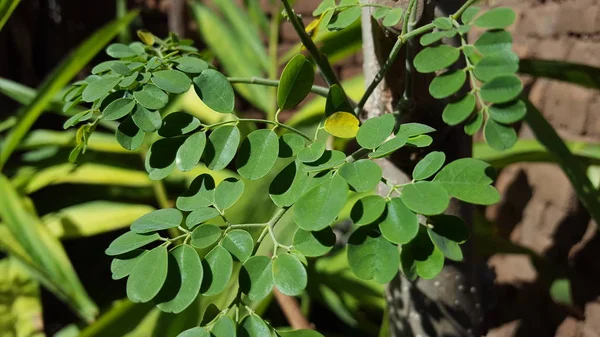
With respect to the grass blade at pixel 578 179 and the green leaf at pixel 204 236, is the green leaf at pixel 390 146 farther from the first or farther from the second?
the grass blade at pixel 578 179

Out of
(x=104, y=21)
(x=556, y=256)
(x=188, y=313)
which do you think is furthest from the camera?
(x=104, y=21)

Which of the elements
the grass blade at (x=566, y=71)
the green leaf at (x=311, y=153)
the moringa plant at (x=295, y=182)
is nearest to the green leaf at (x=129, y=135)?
the moringa plant at (x=295, y=182)

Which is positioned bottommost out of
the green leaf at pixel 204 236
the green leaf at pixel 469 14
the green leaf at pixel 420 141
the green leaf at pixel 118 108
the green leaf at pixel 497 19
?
the green leaf at pixel 204 236

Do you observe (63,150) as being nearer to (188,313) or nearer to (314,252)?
(188,313)

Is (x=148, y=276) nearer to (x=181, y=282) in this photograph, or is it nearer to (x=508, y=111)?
(x=181, y=282)

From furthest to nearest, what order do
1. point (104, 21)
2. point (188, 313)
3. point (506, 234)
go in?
point (104, 21), point (506, 234), point (188, 313)

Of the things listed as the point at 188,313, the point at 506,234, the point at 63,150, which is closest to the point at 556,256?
the point at 506,234
